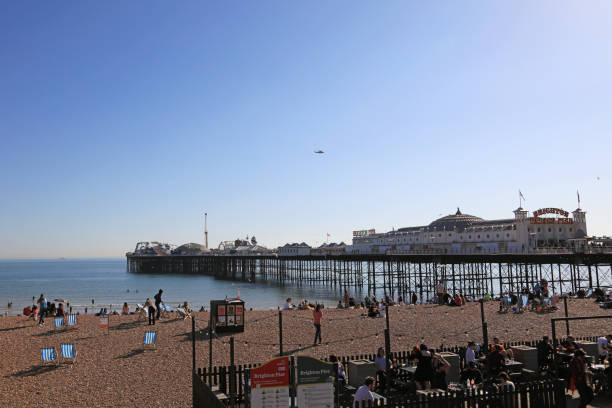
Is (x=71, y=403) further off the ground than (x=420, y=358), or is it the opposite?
(x=420, y=358)

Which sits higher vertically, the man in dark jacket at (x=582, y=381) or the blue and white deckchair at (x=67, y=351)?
the man in dark jacket at (x=582, y=381)

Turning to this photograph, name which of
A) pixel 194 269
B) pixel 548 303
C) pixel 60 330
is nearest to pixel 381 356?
pixel 60 330

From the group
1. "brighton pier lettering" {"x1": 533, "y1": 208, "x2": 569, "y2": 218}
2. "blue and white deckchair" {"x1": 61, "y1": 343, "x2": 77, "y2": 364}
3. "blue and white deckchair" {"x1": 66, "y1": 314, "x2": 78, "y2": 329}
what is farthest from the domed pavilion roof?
"blue and white deckchair" {"x1": 61, "y1": 343, "x2": 77, "y2": 364}

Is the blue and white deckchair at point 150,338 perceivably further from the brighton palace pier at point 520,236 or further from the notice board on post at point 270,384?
the brighton palace pier at point 520,236

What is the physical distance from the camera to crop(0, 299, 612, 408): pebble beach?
995 cm

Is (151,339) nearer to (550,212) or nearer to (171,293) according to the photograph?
(171,293)

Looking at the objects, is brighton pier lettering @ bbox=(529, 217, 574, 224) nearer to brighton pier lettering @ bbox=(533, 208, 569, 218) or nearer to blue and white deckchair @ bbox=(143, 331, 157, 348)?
brighton pier lettering @ bbox=(533, 208, 569, 218)

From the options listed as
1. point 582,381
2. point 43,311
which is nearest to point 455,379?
point 582,381

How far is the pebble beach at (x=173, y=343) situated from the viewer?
32.6 feet

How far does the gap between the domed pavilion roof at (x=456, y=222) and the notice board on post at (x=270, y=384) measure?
65849 millimetres

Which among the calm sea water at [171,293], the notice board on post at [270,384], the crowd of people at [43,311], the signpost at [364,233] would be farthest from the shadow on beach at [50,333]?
the signpost at [364,233]

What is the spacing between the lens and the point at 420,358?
26.9 feet

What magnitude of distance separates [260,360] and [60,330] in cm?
959

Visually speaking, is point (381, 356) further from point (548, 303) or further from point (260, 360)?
point (548, 303)
